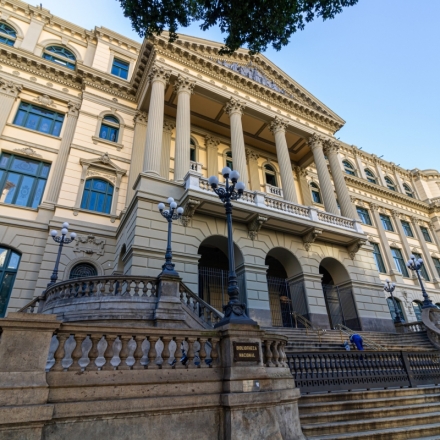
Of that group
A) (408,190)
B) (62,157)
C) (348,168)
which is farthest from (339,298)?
(408,190)

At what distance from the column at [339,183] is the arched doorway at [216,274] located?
9.64 m

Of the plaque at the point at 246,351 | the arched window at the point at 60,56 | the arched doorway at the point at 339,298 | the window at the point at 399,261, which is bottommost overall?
the plaque at the point at 246,351

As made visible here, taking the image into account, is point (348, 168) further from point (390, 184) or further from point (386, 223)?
point (386, 223)

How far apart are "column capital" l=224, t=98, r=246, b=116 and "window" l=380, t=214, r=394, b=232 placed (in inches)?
887

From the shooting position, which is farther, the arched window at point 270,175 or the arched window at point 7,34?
the arched window at point 270,175

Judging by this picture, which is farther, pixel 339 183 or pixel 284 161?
pixel 339 183

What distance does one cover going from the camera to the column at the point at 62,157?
1714 cm

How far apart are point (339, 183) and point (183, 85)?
13.4 meters

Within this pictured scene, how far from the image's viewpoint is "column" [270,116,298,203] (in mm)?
19219

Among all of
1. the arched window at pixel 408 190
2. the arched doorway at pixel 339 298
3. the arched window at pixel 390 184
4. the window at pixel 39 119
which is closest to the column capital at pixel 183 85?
the window at pixel 39 119

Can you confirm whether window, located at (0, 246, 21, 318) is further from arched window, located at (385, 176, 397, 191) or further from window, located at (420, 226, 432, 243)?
window, located at (420, 226, 432, 243)

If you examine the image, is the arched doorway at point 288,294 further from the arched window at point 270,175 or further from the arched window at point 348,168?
the arched window at point 348,168

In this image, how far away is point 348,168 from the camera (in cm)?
3597

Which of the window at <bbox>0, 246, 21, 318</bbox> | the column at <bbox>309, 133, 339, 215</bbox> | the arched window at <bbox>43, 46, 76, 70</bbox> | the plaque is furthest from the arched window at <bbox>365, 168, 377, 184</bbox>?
the window at <bbox>0, 246, 21, 318</bbox>
